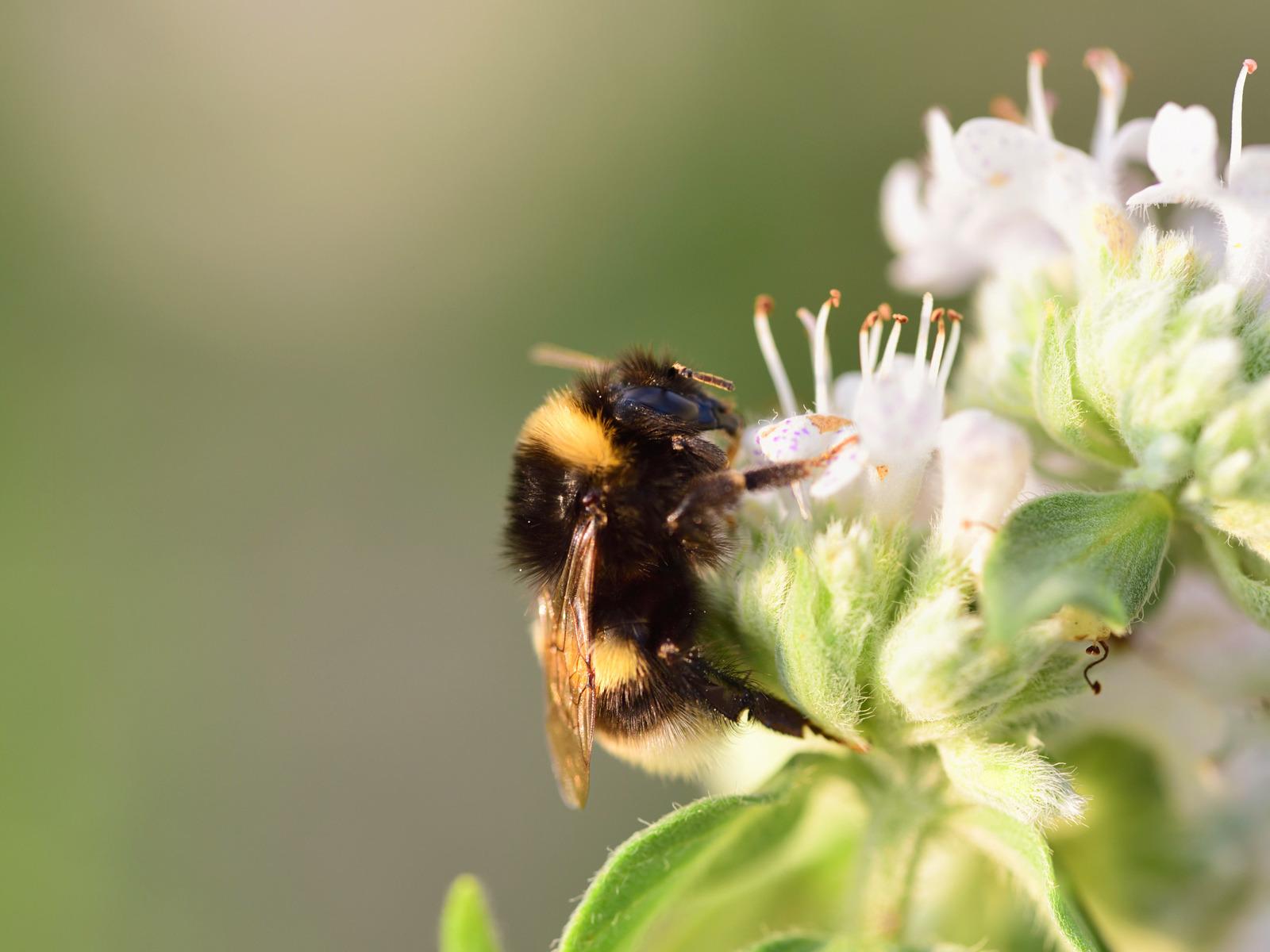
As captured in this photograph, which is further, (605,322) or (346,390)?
(346,390)

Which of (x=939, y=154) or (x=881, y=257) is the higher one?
(x=939, y=154)

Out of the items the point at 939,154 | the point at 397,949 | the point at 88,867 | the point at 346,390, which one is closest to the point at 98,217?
the point at 346,390

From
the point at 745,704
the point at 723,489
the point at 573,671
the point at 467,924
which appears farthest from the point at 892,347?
the point at 467,924

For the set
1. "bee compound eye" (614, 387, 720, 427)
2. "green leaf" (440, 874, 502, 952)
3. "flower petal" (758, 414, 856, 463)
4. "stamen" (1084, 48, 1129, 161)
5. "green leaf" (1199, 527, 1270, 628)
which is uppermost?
"stamen" (1084, 48, 1129, 161)

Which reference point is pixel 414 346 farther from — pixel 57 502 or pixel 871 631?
pixel 871 631

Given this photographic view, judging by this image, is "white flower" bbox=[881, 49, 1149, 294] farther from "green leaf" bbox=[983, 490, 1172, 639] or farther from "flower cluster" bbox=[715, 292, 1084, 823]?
"green leaf" bbox=[983, 490, 1172, 639]

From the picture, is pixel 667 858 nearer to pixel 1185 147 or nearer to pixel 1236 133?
pixel 1185 147

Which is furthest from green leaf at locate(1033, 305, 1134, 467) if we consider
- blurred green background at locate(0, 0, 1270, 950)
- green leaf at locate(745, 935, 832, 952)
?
blurred green background at locate(0, 0, 1270, 950)
